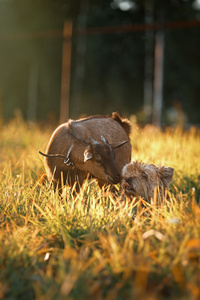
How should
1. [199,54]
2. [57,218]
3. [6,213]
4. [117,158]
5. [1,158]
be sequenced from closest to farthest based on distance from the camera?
[57,218] → [6,213] → [117,158] → [1,158] → [199,54]

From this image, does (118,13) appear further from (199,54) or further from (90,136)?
(90,136)

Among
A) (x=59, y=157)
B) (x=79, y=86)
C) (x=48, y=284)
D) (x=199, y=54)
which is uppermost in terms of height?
(x=199, y=54)

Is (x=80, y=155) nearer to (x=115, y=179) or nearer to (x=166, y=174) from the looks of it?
(x=115, y=179)

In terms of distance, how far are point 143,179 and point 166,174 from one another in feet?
1.02

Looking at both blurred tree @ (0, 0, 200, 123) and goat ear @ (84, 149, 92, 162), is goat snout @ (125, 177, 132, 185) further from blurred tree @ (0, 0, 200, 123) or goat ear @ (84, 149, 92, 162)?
blurred tree @ (0, 0, 200, 123)

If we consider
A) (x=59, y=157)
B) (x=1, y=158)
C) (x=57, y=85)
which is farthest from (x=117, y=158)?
(x=57, y=85)

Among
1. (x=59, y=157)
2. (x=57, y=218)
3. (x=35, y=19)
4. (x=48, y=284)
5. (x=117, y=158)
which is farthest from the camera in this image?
(x=35, y=19)

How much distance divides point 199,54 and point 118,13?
5478mm

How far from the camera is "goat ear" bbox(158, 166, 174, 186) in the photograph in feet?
14.5

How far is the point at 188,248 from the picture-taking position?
2.41 m

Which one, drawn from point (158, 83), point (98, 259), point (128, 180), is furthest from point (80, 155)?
point (158, 83)

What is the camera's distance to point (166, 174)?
4.44m

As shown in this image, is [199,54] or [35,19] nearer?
[199,54]

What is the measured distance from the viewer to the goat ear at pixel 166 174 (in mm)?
4434
